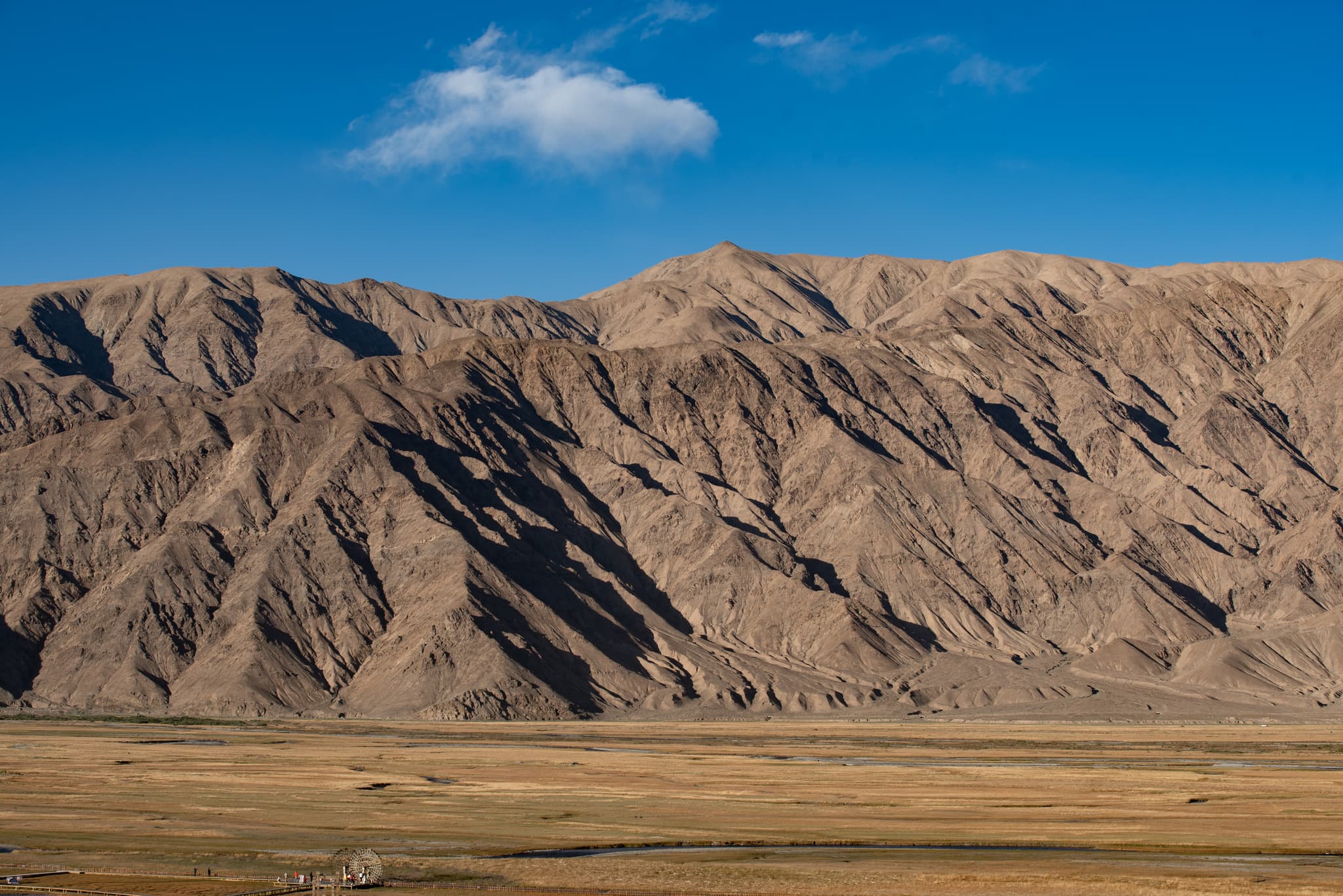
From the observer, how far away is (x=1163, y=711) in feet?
540

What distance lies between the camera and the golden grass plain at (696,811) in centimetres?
5125

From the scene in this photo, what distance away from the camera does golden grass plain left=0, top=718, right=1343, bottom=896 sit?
51.2 meters

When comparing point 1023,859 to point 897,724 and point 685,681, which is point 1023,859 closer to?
point 897,724

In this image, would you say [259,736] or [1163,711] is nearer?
[259,736]

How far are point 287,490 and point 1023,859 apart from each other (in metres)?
152

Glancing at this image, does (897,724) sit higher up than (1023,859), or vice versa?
(1023,859)

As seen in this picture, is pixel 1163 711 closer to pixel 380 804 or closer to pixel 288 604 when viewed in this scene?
pixel 288 604

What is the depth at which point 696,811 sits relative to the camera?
70188 millimetres

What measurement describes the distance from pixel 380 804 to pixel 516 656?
92.3m

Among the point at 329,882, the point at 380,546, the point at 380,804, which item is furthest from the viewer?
the point at 380,546

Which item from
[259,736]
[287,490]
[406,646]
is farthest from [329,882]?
[287,490]

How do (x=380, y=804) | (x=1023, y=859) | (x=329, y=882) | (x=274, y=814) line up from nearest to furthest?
(x=329, y=882), (x=1023, y=859), (x=274, y=814), (x=380, y=804)

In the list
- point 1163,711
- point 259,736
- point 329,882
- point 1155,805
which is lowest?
point 1163,711

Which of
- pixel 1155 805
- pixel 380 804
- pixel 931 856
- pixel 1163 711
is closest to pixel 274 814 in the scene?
pixel 380 804
